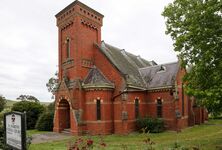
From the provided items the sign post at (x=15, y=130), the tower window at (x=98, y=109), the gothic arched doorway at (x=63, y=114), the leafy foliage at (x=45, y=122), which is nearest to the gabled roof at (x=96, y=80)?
the tower window at (x=98, y=109)

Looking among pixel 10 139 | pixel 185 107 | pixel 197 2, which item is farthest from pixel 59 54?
pixel 10 139

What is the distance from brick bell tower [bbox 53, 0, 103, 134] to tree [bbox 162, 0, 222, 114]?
15.4m

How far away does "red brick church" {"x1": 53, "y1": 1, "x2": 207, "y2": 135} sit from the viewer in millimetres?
29125

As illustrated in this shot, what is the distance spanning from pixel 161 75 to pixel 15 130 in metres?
28.7

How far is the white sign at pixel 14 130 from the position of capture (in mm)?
6398

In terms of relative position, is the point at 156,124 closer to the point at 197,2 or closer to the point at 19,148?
the point at 197,2

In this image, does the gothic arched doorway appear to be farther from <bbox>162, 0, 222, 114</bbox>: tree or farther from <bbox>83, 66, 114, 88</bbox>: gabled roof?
<bbox>162, 0, 222, 114</bbox>: tree

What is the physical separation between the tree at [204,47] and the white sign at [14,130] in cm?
1075

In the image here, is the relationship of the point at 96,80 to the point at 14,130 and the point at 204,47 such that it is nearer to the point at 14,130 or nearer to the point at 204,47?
the point at 204,47

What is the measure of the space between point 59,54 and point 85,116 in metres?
9.66

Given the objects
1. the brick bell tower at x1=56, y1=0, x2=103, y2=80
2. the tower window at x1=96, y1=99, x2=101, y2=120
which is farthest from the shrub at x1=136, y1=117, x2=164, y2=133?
the brick bell tower at x1=56, y1=0, x2=103, y2=80

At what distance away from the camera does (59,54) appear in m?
34.0

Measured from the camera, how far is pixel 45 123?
34531mm

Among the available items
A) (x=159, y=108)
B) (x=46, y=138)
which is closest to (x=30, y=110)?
(x=46, y=138)
